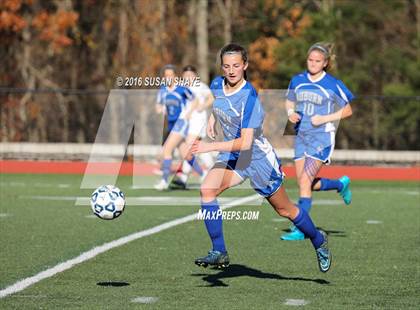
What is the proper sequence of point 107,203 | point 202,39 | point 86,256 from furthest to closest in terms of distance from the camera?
point 202,39
point 86,256
point 107,203

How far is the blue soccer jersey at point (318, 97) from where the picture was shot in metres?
10.4

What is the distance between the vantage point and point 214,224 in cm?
745

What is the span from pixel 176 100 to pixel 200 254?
7825 mm

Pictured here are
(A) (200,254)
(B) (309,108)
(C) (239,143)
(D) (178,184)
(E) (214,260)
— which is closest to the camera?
(E) (214,260)

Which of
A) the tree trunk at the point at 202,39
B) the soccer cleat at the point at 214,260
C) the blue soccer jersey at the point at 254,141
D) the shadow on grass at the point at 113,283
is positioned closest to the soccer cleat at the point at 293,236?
the blue soccer jersey at the point at 254,141

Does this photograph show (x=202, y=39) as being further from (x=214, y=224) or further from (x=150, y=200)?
(x=214, y=224)

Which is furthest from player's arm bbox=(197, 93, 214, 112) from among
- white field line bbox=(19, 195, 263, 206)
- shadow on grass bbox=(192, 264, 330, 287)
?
shadow on grass bbox=(192, 264, 330, 287)

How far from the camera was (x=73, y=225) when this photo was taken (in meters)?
11.3

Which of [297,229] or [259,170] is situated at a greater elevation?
[259,170]

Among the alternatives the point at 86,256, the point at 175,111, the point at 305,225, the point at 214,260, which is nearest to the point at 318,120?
the point at 305,225

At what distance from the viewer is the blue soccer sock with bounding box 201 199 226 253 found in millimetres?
7430

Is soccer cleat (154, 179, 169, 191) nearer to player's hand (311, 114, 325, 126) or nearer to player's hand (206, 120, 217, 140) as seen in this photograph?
player's hand (311, 114, 325, 126)

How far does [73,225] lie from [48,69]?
81.3ft

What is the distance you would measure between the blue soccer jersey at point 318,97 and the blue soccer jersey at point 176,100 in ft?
20.5
